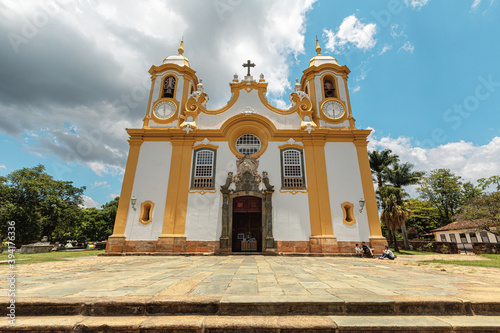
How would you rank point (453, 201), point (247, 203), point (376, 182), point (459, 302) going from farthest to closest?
point (453, 201), point (376, 182), point (247, 203), point (459, 302)

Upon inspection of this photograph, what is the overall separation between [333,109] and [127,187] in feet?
49.9

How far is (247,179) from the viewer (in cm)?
1453

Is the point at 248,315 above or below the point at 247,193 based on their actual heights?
below

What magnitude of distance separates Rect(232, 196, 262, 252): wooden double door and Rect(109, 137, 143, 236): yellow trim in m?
6.71

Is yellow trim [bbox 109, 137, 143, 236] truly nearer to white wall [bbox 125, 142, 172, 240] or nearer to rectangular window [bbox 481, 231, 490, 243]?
white wall [bbox 125, 142, 172, 240]

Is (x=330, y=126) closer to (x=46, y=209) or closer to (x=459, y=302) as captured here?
(x=459, y=302)

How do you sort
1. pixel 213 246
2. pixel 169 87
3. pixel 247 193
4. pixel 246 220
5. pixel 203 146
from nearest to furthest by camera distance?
pixel 213 246, pixel 247 193, pixel 246 220, pixel 203 146, pixel 169 87

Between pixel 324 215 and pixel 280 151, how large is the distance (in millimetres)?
4941

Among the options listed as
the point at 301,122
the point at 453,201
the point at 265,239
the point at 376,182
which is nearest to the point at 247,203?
the point at 265,239

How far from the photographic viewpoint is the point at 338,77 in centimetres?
1762

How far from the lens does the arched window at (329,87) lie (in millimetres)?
17484

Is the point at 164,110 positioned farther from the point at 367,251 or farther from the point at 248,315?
the point at 248,315

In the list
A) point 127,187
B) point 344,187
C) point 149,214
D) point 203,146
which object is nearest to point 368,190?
point 344,187

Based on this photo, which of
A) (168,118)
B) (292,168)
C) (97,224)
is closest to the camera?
(292,168)
